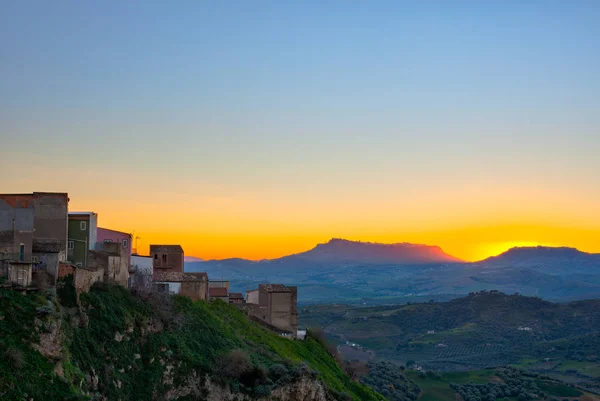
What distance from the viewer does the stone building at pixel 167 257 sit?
152 feet

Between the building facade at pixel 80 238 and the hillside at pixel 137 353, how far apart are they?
2.32 m

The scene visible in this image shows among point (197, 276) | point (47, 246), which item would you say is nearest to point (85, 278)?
point (47, 246)

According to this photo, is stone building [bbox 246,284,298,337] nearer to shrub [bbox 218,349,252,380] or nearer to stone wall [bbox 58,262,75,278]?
shrub [bbox 218,349,252,380]

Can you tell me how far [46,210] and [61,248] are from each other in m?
2.83

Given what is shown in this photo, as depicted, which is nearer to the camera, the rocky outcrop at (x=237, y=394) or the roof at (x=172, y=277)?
the rocky outcrop at (x=237, y=394)

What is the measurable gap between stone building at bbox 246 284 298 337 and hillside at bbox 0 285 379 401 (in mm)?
6205

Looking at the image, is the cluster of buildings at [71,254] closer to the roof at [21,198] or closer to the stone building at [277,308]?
the roof at [21,198]

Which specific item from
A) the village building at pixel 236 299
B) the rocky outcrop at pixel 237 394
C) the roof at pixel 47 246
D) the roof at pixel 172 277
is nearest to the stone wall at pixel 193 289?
the roof at pixel 172 277

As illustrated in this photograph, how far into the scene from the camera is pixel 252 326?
4778cm

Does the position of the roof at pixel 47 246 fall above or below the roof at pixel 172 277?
above

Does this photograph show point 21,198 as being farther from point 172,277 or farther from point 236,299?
point 236,299

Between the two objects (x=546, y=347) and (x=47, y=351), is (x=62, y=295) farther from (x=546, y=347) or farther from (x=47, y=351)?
(x=546, y=347)

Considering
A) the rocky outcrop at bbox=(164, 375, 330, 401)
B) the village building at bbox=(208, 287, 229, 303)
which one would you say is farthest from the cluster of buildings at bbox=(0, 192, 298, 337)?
the rocky outcrop at bbox=(164, 375, 330, 401)

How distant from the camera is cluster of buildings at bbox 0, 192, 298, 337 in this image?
29.4m
